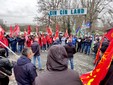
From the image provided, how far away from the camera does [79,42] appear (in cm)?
2219

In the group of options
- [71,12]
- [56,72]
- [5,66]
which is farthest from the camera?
[71,12]

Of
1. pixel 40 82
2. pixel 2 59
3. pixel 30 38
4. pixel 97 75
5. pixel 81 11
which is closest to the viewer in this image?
pixel 40 82

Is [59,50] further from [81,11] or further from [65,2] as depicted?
[65,2]

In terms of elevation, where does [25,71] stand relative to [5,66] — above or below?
above

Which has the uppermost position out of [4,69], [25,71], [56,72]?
[56,72]

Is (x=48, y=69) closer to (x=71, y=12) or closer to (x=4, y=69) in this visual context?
(x=4, y=69)

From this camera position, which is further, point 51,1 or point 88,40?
point 51,1

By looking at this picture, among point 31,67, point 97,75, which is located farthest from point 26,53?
point 97,75

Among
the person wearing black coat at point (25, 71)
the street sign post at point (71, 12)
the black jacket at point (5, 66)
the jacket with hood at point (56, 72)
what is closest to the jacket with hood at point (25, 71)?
the person wearing black coat at point (25, 71)

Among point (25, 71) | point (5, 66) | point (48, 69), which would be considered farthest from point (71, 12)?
point (48, 69)

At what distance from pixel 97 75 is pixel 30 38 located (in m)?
16.7

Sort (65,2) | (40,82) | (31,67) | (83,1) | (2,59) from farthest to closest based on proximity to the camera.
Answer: (65,2) < (83,1) < (2,59) < (31,67) < (40,82)

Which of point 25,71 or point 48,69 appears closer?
point 48,69

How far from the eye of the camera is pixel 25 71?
4.63 metres
